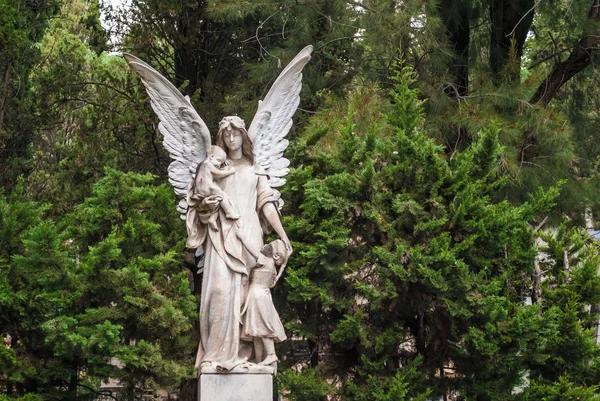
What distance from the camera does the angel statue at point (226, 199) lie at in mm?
9336

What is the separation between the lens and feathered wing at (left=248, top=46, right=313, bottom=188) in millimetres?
10242

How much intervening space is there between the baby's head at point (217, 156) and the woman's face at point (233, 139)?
0.09 meters

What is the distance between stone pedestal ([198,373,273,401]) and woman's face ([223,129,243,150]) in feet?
7.14

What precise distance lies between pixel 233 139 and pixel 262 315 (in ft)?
5.65

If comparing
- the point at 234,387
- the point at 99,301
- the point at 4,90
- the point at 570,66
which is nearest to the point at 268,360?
the point at 234,387

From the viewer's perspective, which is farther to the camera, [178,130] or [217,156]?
[178,130]

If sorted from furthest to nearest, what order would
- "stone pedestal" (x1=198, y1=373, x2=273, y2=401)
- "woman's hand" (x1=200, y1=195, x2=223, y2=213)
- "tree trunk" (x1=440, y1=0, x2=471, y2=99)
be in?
"tree trunk" (x1=440, y1=0, x2=471, y2=99), "woman's hand" (x1=200, y1=195, x2=223, y2=213), "stone pedestal" (x1=198, y1=373, x2=273, y2=401)

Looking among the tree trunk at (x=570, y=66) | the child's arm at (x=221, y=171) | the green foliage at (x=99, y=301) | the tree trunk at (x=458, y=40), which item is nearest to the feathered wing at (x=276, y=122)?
the child's arm at (x=221, y=171)

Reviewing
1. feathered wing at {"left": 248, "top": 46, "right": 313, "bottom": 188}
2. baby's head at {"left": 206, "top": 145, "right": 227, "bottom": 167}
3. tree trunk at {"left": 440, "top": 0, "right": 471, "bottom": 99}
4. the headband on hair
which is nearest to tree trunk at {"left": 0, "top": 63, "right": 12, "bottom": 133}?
feathered wing at {"left": 248, "top": 46, "right": 313, "bottom": 188}

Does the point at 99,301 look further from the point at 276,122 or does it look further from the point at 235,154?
the point at 276,122

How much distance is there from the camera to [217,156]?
9.73m

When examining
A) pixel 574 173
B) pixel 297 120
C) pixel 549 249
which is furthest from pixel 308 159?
pixel 574 173

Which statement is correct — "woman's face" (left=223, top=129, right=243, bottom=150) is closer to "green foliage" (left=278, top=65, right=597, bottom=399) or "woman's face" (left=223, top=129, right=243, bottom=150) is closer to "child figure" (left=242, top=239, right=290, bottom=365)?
"child figure" (left=242, top=239, right=290, bottom=365)

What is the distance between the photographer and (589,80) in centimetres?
1656
